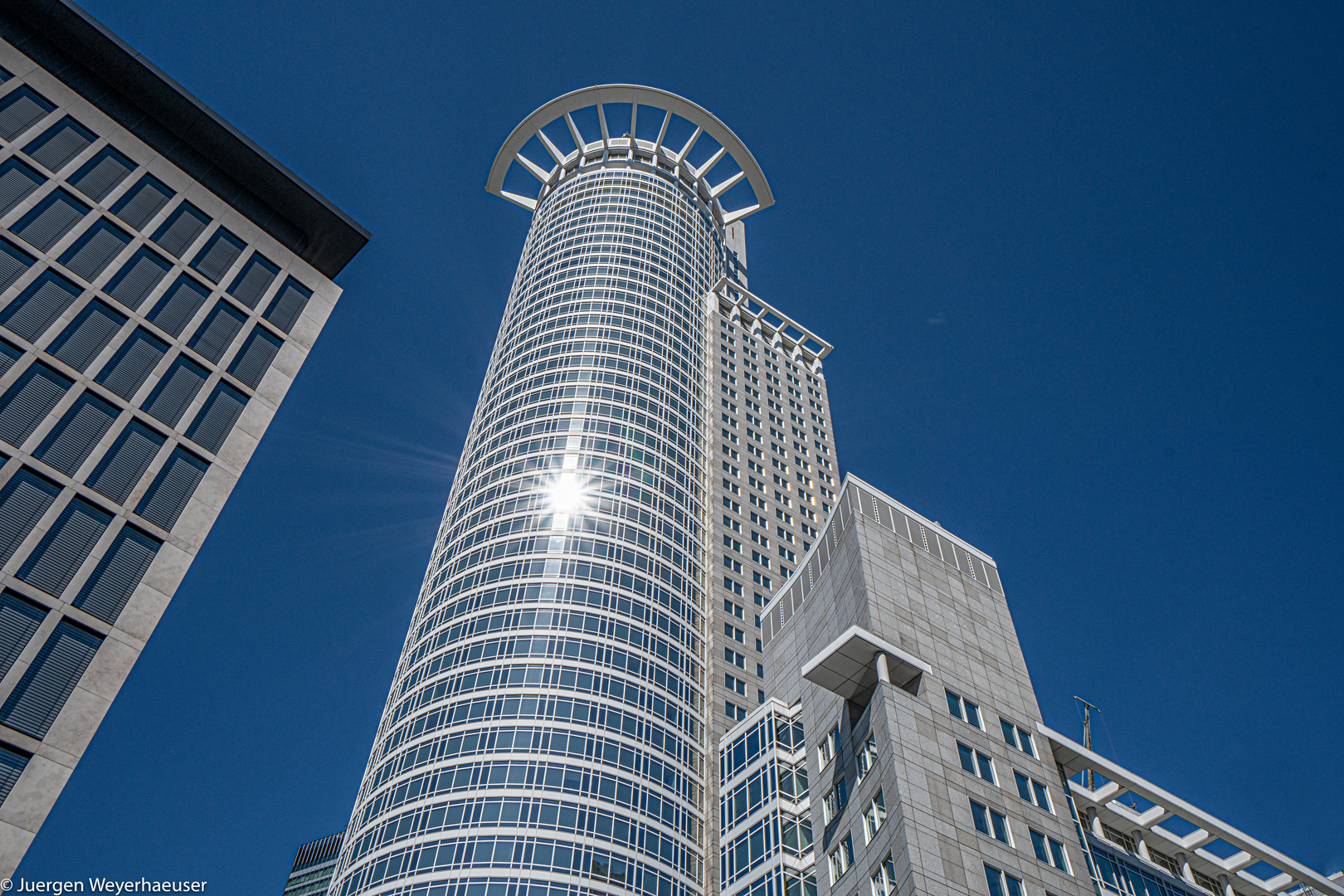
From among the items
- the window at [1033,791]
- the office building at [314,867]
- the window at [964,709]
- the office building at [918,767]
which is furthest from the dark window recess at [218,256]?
the office building at [314,867]

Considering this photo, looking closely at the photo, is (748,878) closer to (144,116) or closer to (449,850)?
(449,850)

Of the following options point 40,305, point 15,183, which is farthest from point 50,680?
point 15,183

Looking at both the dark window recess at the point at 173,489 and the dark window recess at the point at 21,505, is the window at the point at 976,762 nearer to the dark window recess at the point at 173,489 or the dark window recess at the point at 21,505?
the dark window recess at the point at 173,489

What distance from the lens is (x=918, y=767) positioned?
44.1 metres

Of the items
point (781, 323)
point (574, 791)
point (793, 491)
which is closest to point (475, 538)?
point (574, 791)

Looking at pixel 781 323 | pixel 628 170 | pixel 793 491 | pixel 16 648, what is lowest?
pixel 16 648

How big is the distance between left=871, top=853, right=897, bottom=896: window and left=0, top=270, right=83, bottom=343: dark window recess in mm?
41489

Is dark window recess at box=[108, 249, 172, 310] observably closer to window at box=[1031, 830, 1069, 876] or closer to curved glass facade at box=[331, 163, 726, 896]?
curved glass facade at box=[331, 163, 726, 896]

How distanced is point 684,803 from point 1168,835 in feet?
114

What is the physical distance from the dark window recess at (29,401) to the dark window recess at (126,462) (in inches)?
102

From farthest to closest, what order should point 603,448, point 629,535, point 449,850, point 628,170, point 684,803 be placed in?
1. point 628,170
2. point 603,448
3. point 629,535
4. point 684,803
5. point 449,850

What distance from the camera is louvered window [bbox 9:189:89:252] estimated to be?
3922 centimetres

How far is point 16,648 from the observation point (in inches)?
1217

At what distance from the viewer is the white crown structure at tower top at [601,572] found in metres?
69.1
